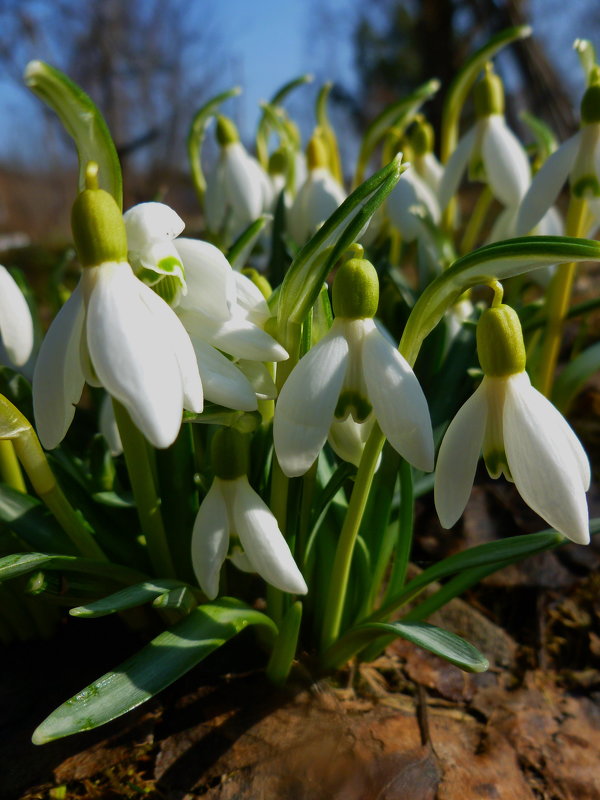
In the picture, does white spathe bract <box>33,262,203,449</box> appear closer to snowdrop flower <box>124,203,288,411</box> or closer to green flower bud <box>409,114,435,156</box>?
snowdrop flower <box>124,203,288,411</box>

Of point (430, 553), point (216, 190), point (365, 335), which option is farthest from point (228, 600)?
point (216, 190)

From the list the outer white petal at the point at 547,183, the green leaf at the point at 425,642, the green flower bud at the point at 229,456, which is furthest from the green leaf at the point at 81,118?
the outer white petal at the point at 547,183

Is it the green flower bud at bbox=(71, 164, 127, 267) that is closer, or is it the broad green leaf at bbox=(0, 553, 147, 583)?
the green flower bud at bbox=(71, 164, 127, 267)

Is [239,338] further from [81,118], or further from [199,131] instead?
[199,131]

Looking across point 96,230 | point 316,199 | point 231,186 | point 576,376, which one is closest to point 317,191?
point 316,199

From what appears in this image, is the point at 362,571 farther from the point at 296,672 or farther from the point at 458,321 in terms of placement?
the point at 458,321

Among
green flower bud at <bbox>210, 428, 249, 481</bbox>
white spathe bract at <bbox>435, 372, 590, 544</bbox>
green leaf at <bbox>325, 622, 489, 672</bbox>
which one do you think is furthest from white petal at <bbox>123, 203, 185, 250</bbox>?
green leaf at <bbox>325, 622, 489, 672</bbox>
